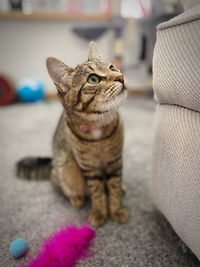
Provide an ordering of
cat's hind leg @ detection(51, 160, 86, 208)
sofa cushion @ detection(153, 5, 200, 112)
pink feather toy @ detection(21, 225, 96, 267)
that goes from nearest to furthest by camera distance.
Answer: sofa cushion @ detection(153, 5, 200, 112) < pink feather toy @ detection(21, 225, 96, 267) < cat's hind leg @ detection(51, 160, 86, 208)

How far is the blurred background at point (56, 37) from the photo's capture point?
258cm

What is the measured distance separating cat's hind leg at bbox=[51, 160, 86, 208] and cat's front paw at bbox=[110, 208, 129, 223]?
16cm

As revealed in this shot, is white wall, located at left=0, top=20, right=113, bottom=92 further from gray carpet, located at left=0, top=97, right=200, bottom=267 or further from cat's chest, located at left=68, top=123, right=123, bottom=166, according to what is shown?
cat's chest, located at left=68, top=123, right=123, bottom=166

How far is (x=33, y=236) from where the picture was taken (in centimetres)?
78

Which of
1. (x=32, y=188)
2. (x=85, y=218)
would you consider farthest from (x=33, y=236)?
(x=32, y=188)

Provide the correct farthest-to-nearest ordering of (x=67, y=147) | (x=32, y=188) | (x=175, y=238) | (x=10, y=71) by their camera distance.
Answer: (x=10, y=71)
(x=32, y=188)
(x=67, y=147)
(x=175, y=238)

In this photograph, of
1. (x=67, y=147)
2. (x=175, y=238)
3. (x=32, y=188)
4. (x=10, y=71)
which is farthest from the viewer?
(x=10, y=71)

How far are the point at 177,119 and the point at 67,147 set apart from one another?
0.46m

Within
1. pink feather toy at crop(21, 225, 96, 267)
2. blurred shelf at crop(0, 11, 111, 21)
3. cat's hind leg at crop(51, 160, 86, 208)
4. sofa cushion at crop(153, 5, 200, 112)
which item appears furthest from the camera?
blurred shelf at crop(0, 11, 111, 21)

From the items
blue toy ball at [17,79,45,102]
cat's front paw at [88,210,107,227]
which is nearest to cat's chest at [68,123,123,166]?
cat's front paw at [88,210,107,227]

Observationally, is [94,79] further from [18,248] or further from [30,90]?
[30,90]

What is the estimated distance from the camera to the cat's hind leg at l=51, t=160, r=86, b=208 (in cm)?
87

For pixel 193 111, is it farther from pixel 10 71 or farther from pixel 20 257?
pixel 10 71

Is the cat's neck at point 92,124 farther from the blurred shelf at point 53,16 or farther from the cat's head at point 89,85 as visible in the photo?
the blurred shelf at point 53,16
